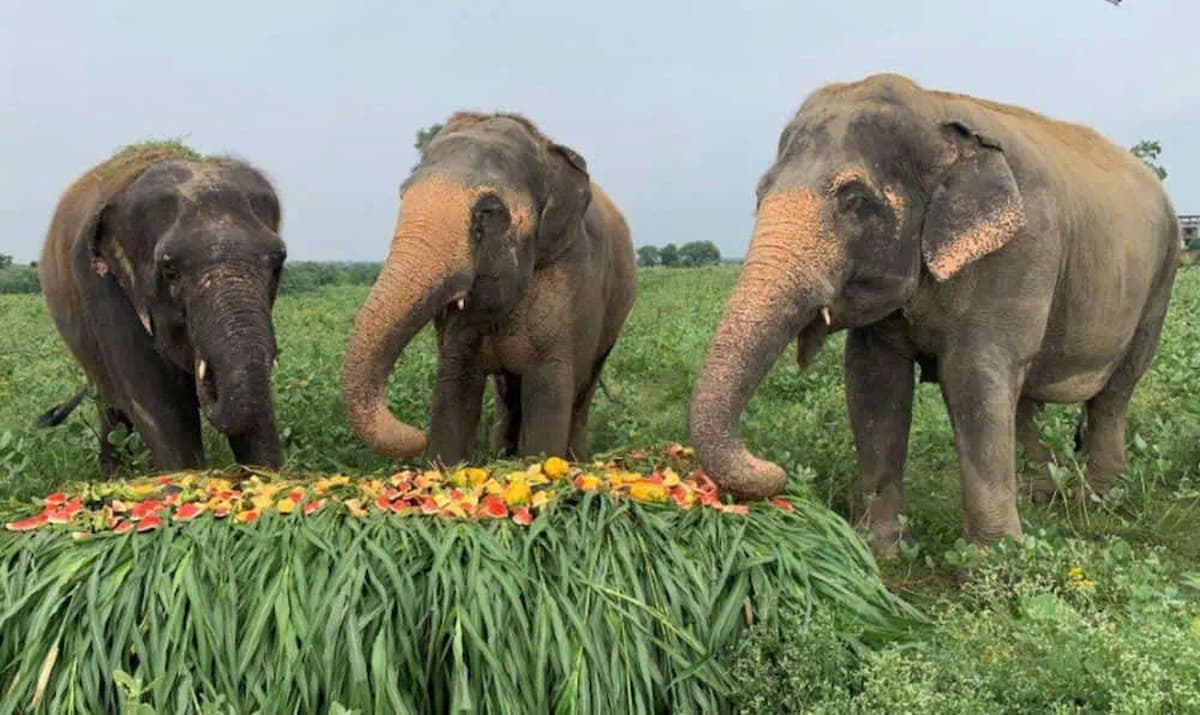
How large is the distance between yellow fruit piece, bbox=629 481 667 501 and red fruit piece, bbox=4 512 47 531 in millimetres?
1756

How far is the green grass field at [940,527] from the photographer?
246cm

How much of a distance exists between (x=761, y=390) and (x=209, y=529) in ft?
18.5

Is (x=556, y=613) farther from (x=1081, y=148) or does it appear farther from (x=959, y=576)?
(x=1081, y=148)

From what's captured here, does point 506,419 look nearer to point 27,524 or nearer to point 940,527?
point 940,527

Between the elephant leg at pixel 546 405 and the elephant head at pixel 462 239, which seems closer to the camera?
the elephant head at pixel 462 239

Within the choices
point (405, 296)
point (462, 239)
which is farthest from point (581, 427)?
point (405, 296)

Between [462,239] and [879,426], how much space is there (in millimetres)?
1862

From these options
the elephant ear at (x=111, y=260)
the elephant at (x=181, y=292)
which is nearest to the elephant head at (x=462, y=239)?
the elephant at (x=181, y=292)

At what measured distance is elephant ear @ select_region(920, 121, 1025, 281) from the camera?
11.7 ft

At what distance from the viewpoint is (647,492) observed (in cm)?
328

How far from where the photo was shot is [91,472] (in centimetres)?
550

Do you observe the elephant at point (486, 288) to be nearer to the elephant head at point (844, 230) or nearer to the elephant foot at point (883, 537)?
the elephant head at point (844, 230)

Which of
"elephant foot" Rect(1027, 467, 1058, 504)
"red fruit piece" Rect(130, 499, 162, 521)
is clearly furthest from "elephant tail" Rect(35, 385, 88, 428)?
"elephant foot" Rect(1027, 467, 1058, 504)

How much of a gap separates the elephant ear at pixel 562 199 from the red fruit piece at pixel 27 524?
2.27 meters
